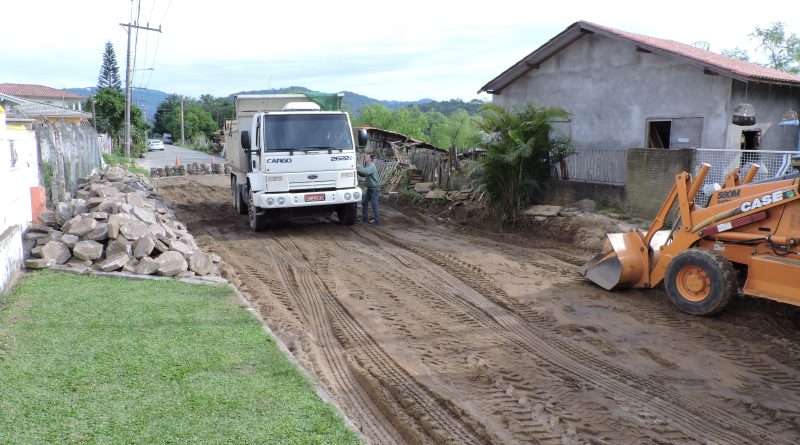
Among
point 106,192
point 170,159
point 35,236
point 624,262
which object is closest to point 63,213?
point 35,236

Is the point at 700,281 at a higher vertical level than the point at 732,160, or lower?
lower

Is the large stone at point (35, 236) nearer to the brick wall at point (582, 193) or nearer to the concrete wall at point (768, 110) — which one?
the brick wall at point (582, 193)

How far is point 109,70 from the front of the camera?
95812mm

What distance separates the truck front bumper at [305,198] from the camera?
12.8m

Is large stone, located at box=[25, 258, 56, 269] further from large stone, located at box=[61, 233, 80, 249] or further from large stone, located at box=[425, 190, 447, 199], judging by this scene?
large stone, located at box=[425, 190, 447, 199]

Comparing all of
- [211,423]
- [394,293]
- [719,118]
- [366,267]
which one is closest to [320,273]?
[366,267]

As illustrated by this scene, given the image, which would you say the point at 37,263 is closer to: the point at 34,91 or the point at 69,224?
the point at 69,224

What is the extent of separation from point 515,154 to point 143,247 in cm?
766

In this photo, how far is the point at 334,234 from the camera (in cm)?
1337

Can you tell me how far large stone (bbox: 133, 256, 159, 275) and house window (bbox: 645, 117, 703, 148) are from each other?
11787 millimetres

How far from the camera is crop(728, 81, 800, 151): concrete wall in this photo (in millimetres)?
13633

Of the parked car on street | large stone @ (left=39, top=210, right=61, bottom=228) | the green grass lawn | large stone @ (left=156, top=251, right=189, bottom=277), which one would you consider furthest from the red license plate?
the parked car on street

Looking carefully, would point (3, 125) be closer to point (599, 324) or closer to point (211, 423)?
point (211, 423)

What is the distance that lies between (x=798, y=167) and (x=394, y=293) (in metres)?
5.11
